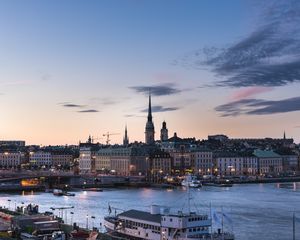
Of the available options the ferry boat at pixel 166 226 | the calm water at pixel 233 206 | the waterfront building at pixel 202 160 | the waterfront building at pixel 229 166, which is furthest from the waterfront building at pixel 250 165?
the ferry boat at pixel 166 226

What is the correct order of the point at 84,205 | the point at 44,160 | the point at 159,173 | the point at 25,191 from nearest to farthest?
1. the point at 84,205
2. the point at 25,191
3. the point at 159,173
4. the point at 44,160

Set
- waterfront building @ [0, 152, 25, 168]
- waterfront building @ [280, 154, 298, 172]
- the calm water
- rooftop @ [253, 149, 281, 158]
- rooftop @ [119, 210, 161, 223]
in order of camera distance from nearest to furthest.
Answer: rooftop @ [119, 210, 161, 223], the calm water, rooftop @ [253, 149, 281, 158], waterfront building @ [280, 154, 298, 172], waterfront building @ [0, 152, 25, 168]

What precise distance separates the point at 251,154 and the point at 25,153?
4172cm

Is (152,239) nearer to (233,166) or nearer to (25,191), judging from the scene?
(25,191)

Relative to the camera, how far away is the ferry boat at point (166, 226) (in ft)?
77.6

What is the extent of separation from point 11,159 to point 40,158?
505 centimetres

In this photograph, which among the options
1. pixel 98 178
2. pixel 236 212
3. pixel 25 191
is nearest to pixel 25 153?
pixel 98 178

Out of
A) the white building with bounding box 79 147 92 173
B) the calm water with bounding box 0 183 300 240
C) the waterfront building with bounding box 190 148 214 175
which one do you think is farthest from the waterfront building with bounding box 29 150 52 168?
the calm water with bounding box 0 183 300 240

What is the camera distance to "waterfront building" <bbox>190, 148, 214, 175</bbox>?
3563 inches

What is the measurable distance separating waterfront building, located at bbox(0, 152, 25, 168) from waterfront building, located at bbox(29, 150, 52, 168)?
1.75 meters

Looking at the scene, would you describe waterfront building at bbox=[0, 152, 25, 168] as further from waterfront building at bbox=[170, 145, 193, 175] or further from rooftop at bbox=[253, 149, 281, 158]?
rooftop at bbox=[253, 149, 281, 158]

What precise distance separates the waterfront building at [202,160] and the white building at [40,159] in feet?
107

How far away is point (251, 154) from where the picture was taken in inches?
3807

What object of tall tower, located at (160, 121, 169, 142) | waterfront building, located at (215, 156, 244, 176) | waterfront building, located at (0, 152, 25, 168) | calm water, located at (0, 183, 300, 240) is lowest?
calm water, located at (0, 183, 300, 240)
